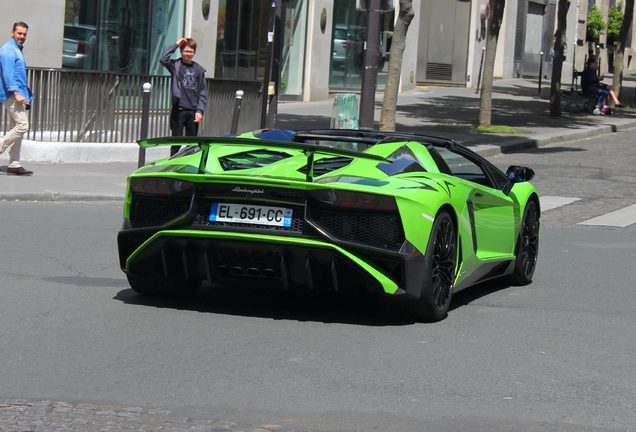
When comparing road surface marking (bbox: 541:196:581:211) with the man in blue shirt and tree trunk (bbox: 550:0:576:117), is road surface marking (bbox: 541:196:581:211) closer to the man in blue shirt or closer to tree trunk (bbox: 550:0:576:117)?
the man in blue shirt

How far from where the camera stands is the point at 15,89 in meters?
14.4

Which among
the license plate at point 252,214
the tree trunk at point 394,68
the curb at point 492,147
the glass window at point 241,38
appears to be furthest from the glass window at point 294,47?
the license plate at point 252,214

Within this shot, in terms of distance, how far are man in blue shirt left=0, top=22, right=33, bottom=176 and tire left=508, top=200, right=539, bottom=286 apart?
7.51 m

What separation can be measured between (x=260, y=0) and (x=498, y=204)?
23147 millimetres

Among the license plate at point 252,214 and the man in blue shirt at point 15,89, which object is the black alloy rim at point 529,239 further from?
the man in blue shirt at point 15,89

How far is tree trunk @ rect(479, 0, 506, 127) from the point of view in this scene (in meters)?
24.1

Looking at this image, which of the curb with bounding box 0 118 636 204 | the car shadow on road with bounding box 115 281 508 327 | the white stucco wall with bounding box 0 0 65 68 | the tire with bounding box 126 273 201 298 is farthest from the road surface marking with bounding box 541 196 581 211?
the white stucco wall with bounding box 0 0 65 68

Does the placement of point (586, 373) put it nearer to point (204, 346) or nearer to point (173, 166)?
point (204, 346)

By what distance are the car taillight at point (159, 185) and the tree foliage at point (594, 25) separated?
53.3 metres

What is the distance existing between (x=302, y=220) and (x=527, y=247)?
2988mm

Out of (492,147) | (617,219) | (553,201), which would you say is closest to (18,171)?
(553,201)

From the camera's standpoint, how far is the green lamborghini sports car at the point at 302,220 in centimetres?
692

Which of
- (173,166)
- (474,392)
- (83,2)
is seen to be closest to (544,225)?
(173,166)

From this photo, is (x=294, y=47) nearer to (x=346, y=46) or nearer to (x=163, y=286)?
(x=346, y=46)
